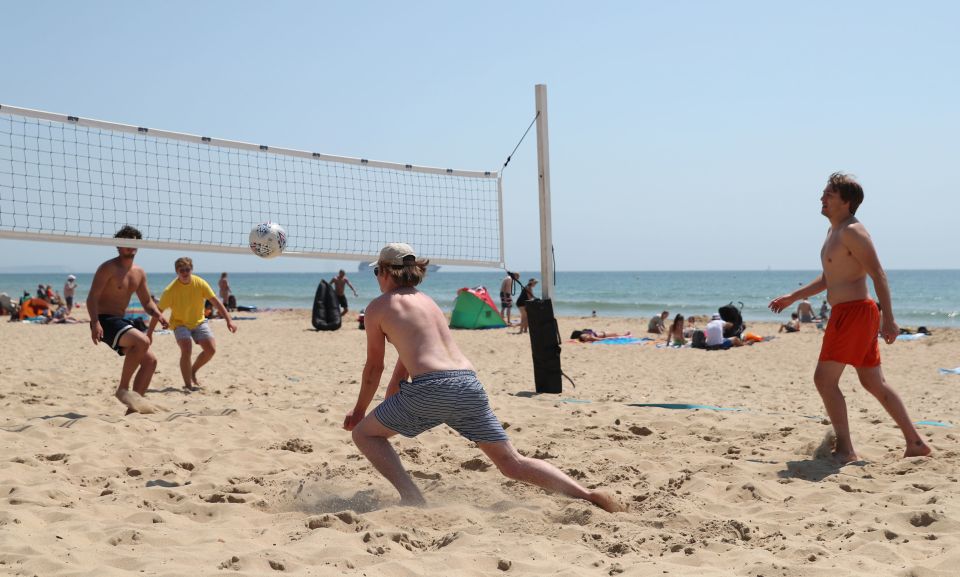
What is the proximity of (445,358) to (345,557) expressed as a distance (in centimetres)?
97

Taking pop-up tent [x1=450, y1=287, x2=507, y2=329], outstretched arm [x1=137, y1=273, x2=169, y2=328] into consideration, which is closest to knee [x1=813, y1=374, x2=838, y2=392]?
outstretched arm [x1=137, y1=273, x2=169, y2=328]

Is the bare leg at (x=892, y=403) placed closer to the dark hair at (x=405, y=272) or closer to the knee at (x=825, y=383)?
the knee at (x=825, y=383)

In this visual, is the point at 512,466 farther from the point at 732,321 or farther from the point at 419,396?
the point at 732,321

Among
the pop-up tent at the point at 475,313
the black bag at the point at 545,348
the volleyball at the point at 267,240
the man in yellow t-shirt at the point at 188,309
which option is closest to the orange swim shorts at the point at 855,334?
the black bag at the point at 545,348

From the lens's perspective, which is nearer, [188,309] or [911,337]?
[188,309]

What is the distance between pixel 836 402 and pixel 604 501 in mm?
1647

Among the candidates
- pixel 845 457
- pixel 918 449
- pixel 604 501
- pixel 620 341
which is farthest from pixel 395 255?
pixel 620 341

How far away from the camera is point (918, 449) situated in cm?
442

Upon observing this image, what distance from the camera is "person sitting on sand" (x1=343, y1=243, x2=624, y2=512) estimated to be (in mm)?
3516

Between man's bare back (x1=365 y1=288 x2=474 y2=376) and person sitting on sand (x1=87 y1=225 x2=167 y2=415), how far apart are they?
10.1 ft

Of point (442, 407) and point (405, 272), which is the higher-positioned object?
point (405, 272)

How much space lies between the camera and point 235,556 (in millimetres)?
2883

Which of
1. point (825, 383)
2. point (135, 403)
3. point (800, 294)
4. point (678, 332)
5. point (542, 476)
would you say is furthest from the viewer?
point (678, 332)

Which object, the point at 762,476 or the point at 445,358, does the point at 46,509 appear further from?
the point at 762,476
